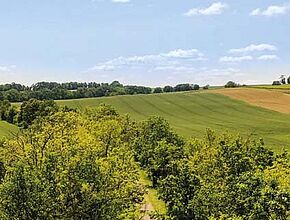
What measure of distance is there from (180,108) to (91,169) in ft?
399

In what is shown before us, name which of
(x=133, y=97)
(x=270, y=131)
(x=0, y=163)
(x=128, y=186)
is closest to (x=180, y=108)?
(x=133, y=97)

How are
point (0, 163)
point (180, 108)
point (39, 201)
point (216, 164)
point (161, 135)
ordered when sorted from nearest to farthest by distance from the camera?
point (39, 201), point (216, 164), point (0, 163), point (161, 135), point (180, 108)

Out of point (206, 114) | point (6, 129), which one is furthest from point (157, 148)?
point (206, 114)

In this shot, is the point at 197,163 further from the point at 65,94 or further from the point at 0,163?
the point at 65,94

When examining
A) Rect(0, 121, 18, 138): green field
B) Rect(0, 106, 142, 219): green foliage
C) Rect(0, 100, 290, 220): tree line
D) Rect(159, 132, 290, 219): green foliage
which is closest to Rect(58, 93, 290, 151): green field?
Rect(0, 121, 18, 138): green field

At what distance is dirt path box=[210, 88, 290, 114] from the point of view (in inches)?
5423

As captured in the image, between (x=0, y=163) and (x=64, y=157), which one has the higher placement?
(x=64, y=157)

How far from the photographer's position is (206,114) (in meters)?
140

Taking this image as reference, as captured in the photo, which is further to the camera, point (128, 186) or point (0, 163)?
point (0, 163)

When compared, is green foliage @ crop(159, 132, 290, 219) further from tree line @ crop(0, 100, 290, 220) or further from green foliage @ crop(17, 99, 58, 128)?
green foliage @ crop(17, 99, 58, 128)

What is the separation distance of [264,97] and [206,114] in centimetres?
2563

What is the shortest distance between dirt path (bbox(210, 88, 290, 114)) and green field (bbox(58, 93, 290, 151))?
353cm

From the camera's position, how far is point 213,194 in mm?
32062

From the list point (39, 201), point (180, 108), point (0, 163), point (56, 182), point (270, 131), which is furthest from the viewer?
point (180, 108)
